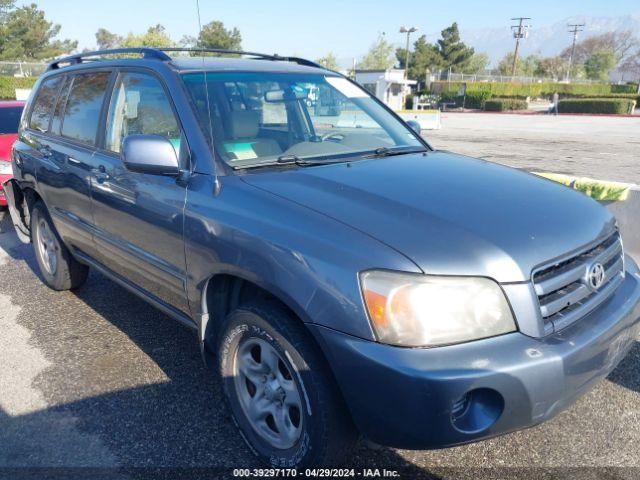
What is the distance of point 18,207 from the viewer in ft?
17.3

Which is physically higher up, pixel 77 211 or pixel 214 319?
pixel 77 211

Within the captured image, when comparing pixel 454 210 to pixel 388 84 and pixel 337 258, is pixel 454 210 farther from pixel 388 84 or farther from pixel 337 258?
pixel 388 84

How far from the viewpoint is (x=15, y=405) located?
10.4 ft

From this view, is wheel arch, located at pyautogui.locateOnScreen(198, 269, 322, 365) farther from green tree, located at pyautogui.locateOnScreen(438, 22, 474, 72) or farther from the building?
green tree, located at pyautogui.locateOnScreen(438, 22, 474, 72)

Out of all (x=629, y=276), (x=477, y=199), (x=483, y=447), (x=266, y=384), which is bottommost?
(x=483, y=447)

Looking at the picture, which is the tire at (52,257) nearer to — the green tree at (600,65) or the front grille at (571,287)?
the front grille at (571,287)

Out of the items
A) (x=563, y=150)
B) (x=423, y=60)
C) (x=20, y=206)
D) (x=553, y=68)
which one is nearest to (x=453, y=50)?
(x=423, y=60)

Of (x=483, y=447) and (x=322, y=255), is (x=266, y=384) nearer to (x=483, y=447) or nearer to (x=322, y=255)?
(x=322, y=255)

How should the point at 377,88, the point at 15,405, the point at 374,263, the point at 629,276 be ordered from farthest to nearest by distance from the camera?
the point at 377,88 < the point at 15,405 < the point at 629,276 < the point at 374,263

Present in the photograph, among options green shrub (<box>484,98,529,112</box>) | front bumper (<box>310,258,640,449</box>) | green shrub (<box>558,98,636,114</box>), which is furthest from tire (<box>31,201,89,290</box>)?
green shrub (<box>484,98,529,112</box>)

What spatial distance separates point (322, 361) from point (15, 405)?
207 centimetres

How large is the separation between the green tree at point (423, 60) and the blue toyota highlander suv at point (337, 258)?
258 ft

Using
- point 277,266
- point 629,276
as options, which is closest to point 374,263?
point 277,266

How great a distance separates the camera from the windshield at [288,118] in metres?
2.93
